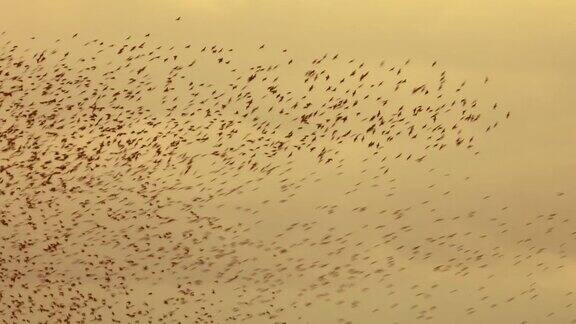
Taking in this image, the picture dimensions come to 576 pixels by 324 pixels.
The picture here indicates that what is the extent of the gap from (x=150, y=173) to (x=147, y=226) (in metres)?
0.61

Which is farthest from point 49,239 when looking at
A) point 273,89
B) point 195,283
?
point 273,89

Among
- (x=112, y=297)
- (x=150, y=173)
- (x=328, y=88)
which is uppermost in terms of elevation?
(x=328, y=88)

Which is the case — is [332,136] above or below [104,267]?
above

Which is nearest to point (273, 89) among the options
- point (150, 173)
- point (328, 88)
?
point (328, 88)

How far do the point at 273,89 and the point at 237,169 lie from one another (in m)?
1.00

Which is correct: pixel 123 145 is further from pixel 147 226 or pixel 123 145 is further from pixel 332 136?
pixel 332 136

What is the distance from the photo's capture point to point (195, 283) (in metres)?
14.3

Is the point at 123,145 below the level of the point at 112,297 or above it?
above

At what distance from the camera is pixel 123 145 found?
1434 cm

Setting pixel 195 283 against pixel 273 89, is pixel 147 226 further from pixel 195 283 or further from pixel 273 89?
pixel 273 89

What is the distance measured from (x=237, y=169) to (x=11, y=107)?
8.85ft

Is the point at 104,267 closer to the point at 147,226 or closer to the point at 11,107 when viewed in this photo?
the point at 147,226

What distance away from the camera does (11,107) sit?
14.3m

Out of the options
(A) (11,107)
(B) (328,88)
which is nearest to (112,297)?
(A) (11,107)
